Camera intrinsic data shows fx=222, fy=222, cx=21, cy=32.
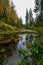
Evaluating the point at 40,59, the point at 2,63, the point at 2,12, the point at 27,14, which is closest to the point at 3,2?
the point at 2,12

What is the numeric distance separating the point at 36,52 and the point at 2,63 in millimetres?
2941

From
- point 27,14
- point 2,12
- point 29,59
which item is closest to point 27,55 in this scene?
point 29,59

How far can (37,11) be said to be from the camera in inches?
Answer: 1831

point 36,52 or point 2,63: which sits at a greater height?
point 36,52

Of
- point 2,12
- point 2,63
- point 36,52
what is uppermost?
point 2,12

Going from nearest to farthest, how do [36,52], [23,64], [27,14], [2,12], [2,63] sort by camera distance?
[23,64], [36,52], [2,63], [2,12], [27,14]

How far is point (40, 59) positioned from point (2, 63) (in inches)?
144

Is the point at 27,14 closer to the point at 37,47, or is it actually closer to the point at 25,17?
the point at 25,17

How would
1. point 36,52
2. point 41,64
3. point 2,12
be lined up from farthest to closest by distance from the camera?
point 2,12
point 36,52
point 41,64

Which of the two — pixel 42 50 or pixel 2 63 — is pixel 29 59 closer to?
pixel 42 50

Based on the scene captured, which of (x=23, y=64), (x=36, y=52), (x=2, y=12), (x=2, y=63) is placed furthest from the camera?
(x=2, y=12)

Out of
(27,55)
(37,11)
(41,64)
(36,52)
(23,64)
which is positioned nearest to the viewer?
(41,64)

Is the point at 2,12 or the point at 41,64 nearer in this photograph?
the point at 41,64

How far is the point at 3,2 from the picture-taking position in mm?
47031
